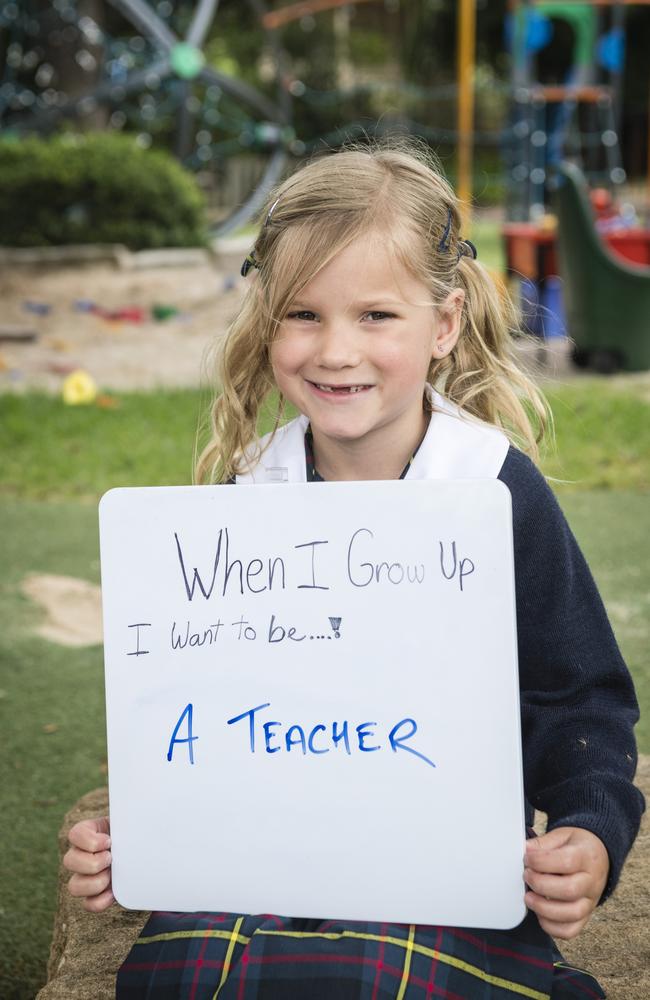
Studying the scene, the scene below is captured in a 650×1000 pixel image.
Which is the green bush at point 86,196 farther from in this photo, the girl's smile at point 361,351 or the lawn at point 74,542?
the girl's smile at point 361,351

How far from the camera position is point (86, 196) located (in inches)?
378

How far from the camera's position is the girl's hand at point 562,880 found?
123 cm

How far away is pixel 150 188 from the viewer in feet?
31.3

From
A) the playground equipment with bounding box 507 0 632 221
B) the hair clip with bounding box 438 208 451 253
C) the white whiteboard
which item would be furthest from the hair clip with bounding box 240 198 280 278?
the playground equipment with bounding box 507 0 632 221

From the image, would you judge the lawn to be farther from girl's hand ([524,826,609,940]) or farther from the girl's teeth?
girl's hand ([524,826,609,940])

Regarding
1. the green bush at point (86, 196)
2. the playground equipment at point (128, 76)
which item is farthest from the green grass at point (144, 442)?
the playground equipment at point (128, 76)

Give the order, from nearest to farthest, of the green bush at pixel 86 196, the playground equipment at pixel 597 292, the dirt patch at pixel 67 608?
the dirt patch at pixel 67 608 < the playground equipment at pixel 597 292 < the green bush at pixel 86 196

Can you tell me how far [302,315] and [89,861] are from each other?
710 mm

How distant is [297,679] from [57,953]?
70 cm

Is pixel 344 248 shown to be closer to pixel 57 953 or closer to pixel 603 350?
pixel 57 953

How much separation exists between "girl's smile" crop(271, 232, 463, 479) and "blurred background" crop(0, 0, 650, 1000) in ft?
0.82

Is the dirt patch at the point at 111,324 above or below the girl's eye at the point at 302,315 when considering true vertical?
below

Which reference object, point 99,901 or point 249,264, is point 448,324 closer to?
point 249,264

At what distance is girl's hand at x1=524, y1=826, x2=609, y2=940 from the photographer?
1226mm
